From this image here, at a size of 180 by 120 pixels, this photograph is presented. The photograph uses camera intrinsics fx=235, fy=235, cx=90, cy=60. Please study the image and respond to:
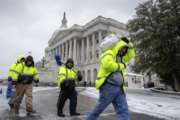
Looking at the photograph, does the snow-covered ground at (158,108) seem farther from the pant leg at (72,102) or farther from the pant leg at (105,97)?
the pant leg at (105,97)

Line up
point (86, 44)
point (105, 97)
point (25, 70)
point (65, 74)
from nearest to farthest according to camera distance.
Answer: point (105, 97) < point (65, 74) < point (25, 70) < point (86, 44)

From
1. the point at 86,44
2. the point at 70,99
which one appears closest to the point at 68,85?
the point at 70,99

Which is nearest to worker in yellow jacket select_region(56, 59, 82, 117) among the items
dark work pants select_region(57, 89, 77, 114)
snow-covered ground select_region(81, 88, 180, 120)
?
dark work pants select_region(57, 89, 77, 114)

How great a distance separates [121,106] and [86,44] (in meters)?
73.2

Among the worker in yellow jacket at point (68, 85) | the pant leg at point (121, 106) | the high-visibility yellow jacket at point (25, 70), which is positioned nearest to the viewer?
the pant leg at point (121, 106)

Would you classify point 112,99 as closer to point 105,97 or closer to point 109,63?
point 105,97

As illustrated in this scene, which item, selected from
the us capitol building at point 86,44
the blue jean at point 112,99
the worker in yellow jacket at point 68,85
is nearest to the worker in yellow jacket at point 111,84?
the blue jean at point 112,99

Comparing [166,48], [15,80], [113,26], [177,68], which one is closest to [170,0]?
[166,48]

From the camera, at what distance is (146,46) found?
2522cm

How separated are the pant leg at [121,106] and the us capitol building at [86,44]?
56.3m

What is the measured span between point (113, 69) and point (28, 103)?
3.82 metres

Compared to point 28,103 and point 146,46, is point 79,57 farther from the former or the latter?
point 28,103

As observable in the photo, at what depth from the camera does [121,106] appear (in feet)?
13.1

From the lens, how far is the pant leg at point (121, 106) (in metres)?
3.90
